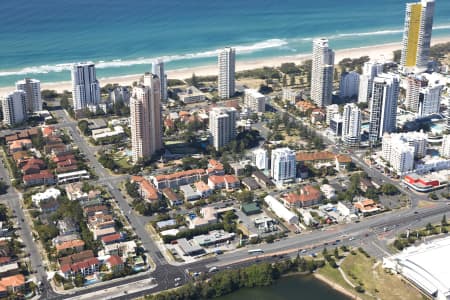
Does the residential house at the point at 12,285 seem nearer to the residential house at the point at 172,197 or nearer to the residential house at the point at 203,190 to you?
the residential house at the point at 172,197

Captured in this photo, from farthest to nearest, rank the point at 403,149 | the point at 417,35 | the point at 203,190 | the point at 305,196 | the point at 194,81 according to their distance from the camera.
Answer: the point at 417,35 < the point at 194,81 < the point at 403,149 < the point at 203,190 < the point at 305,196

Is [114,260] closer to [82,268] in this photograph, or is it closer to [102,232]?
[82,268]

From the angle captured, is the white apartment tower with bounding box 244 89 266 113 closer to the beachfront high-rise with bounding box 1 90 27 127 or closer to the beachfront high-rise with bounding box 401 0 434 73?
the beachfront high-rise with bounding box 401 0 434 73

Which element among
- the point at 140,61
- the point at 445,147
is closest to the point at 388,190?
the point at 445,147

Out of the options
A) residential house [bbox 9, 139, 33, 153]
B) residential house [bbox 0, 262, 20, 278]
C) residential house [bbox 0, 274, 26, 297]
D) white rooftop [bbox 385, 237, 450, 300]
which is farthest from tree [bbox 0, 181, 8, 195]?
white rooftop [bbox 385, 237, 450, 300]

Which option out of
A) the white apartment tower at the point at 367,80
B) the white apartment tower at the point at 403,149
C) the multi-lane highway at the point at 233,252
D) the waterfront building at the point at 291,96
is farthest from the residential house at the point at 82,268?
the white apartment tower at the point at 367,80

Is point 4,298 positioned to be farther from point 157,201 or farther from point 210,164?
point 210,164
